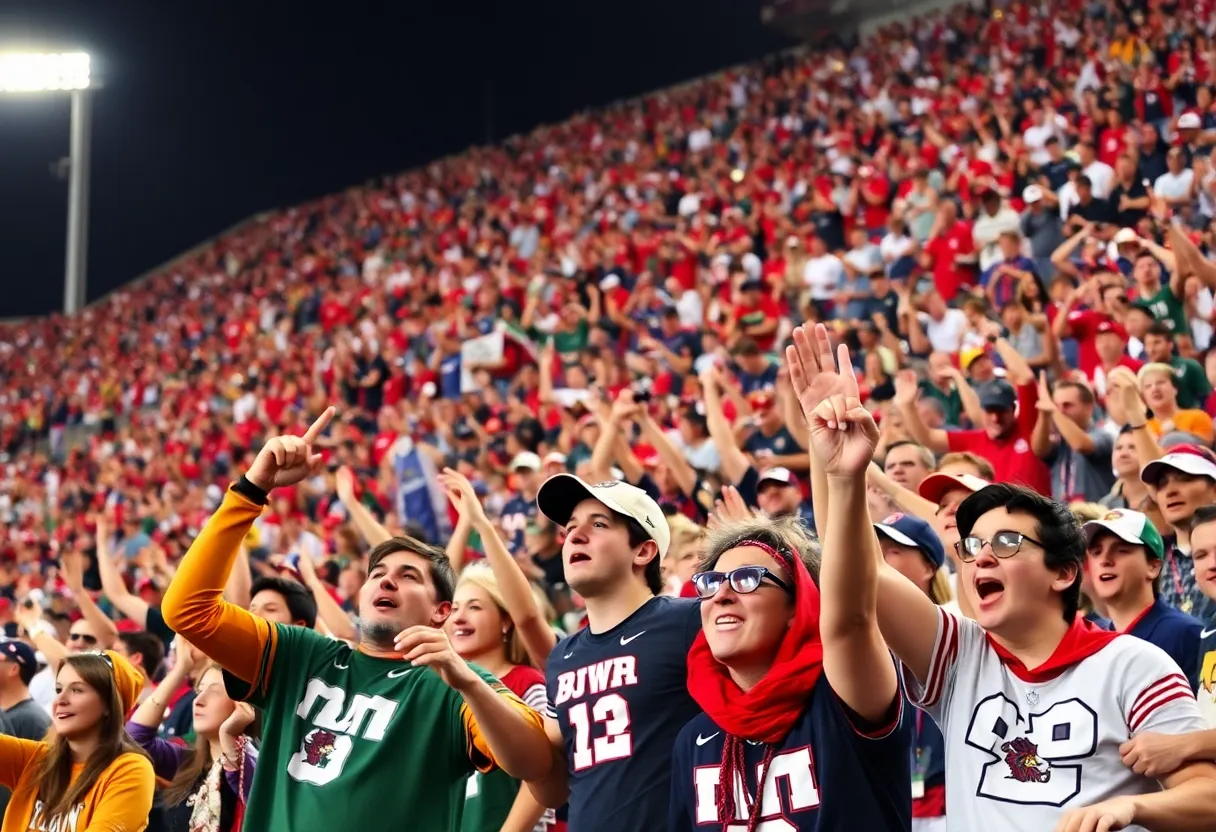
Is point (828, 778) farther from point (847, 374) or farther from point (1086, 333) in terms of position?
point (1086, 333)

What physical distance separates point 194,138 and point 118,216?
206cm

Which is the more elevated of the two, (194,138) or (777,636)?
(194,138)

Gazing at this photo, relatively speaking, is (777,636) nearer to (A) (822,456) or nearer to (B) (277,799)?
(A) (822,456)

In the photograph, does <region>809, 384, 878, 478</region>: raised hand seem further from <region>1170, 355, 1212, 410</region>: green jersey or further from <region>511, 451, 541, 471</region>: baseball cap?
<region>511, 451, 541, 471</region>: baseball cap

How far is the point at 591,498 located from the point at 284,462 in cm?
76

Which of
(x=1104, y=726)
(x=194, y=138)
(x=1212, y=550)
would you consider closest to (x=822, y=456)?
(x=1104, y=726)

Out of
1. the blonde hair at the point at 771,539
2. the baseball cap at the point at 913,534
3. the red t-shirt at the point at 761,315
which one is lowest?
the blonde hair at the point at 771,539

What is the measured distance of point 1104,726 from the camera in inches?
105

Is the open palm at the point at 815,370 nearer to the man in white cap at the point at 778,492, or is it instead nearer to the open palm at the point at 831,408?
the open palm at the point at 831,408

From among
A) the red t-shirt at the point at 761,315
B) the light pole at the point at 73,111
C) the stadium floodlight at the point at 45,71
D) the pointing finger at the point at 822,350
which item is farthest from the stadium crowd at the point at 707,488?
the stadium floodlight at the point at 45,71

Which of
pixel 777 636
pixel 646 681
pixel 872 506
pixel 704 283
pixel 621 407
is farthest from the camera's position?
pixel 704 283

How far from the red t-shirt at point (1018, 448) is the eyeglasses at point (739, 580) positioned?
3.89m

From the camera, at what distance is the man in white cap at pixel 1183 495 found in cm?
452

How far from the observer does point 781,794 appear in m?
2.88
